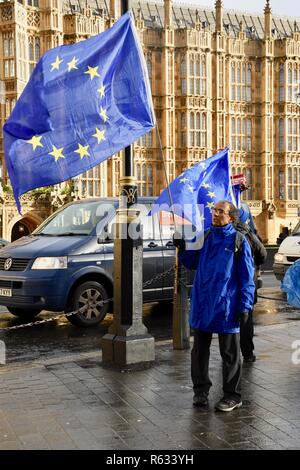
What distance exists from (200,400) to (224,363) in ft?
1.16

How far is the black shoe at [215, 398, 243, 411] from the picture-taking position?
17.0 ft

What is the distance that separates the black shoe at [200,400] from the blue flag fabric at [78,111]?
2241 millimetres

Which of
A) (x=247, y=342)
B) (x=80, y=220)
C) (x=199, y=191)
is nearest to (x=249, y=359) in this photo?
(x=247, y=342)

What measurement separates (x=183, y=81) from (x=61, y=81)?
40.3m

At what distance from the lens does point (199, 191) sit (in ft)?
25.5

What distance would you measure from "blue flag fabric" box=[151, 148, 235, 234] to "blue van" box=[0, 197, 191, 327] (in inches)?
97.4

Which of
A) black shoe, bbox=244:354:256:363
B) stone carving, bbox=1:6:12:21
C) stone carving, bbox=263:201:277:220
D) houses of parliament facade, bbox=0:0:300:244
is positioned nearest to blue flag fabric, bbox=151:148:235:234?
black shoe, bbox=244:354:256:363

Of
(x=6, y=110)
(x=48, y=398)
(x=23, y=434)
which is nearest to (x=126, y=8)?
(x=48, y=398)

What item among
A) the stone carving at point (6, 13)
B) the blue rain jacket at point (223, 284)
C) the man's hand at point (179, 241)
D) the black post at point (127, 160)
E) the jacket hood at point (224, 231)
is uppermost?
the stone carving at point (6, 13)

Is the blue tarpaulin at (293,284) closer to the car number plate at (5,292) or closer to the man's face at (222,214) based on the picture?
the man's face at (222,214)

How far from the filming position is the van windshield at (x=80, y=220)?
10281 mm

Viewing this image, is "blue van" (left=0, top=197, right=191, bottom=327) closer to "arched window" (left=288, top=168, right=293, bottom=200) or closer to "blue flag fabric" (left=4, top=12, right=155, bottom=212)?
"blue flag fabric" (left=4, top=12, right=155, bottom=212)

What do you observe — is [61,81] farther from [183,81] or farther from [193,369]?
[183,81]

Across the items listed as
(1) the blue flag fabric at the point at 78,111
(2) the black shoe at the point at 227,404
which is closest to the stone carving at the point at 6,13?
(1) the blue flag fabric at the point at 78,111
